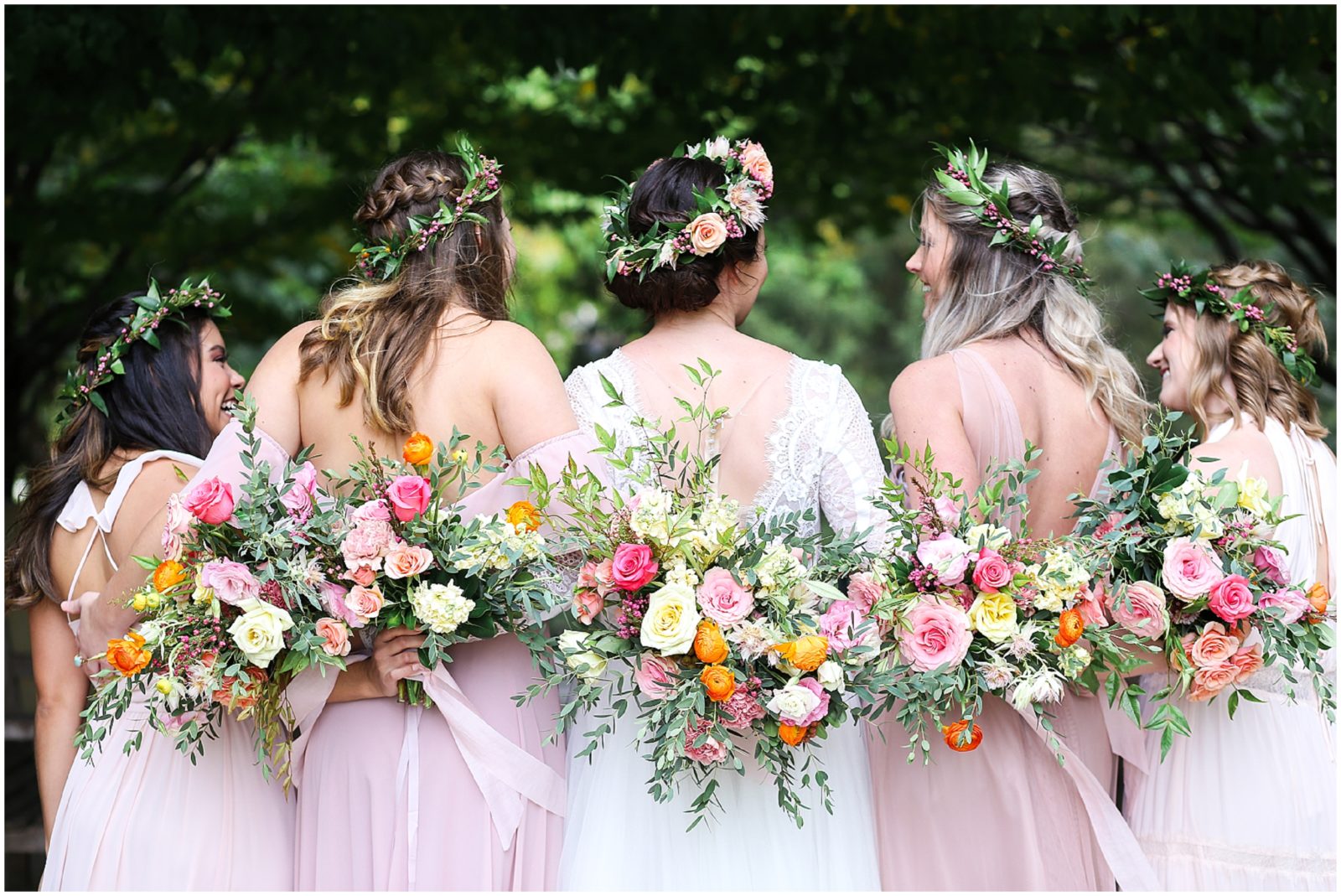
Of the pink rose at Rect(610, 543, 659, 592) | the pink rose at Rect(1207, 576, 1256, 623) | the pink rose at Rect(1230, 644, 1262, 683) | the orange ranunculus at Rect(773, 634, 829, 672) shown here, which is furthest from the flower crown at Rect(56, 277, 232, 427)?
the pink rose at Rect(1230, 644, 1262, 683)

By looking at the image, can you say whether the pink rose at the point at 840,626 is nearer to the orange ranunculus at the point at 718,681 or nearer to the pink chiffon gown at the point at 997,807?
the orange ranunculus at the point at 718,681

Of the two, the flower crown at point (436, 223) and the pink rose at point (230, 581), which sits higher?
the flower crown at point (436, 223)

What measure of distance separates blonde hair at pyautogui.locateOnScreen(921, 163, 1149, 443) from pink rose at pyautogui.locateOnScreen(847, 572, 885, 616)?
84 centimetres

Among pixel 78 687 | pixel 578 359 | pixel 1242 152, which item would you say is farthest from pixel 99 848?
pixel 578 359

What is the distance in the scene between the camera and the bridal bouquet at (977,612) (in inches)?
115

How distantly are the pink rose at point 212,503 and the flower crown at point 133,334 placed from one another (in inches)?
37.6

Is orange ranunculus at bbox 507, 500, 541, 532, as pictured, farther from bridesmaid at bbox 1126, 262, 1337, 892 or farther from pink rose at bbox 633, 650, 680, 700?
bridesmaid at bbox 1126, 262, 1337, 892

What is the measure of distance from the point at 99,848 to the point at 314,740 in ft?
2.30

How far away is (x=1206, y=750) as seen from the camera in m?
3.53

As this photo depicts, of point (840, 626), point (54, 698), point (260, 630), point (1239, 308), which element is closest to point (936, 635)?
point (840, 626)

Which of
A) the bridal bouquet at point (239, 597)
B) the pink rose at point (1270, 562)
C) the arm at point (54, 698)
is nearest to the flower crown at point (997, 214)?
the pink rose at point (1270, 562)

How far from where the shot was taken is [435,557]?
118 inches

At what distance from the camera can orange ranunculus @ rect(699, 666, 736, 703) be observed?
283cm

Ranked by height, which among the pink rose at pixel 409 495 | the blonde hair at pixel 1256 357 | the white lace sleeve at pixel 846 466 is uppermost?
the blonde hair at pixel 1256 357
